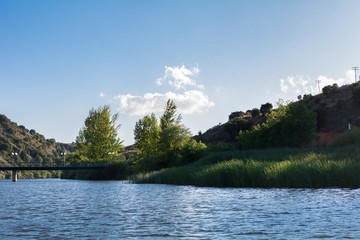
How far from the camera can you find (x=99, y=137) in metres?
89.2

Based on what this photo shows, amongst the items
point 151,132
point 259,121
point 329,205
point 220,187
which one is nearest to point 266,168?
point 220,187

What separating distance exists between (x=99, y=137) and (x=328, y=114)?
57009 millimetres

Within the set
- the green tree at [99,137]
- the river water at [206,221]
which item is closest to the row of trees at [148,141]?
the green tree at [99,137]

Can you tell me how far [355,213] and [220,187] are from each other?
19.2m

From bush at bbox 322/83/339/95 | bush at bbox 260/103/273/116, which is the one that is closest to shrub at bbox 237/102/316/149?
bush at bbox 322/83/339/95

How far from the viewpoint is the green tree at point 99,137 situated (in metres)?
89.4

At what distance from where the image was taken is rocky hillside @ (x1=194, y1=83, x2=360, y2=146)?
85938mm

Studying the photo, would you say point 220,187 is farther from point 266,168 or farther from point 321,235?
point 321,235

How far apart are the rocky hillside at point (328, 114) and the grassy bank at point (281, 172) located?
4244 centimetres

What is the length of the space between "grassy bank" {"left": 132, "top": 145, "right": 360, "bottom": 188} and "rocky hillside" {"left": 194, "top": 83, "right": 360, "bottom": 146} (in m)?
42.4

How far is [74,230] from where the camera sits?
47.0 feet

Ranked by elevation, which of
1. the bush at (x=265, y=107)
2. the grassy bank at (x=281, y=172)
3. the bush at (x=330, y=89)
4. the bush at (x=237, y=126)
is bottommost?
the grassy bank at (x=281, y=172)

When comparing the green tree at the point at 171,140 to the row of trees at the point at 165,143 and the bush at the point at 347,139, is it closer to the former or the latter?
A: the row of trees at the point at 165,143

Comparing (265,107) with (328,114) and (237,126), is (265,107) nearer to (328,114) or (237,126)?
(237,126)
